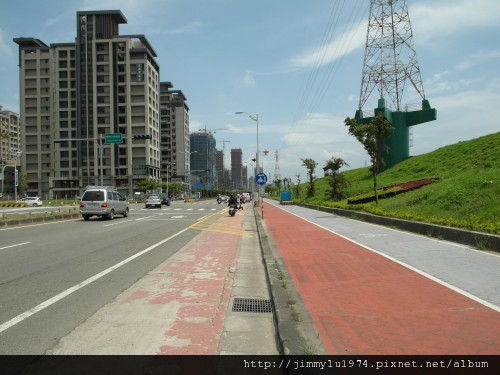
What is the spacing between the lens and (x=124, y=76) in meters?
108

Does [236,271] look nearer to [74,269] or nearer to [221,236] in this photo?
[74,269]

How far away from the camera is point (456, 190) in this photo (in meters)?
18.3

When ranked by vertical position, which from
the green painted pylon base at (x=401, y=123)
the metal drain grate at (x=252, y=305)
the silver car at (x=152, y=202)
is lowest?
the metal drain grate at (x=252, y=305)

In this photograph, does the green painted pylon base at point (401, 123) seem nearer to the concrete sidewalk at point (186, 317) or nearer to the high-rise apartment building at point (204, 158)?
the concrete sidewalk at point (186, 317)

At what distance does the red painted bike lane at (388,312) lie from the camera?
4.27 metres

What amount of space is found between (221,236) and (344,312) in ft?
37.3

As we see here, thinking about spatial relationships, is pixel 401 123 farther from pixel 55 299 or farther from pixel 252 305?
pixel 55 299

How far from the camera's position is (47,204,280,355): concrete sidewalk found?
450 centimetres

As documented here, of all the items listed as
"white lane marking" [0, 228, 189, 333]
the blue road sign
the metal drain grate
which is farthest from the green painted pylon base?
the metal drain grate

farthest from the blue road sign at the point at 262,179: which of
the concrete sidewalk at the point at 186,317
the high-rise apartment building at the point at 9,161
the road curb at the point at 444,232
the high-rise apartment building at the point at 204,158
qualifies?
the high-rise apartment building at the point at 204,158

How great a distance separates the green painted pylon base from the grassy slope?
188 inches

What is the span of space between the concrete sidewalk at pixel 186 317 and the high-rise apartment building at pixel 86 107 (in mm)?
101522
